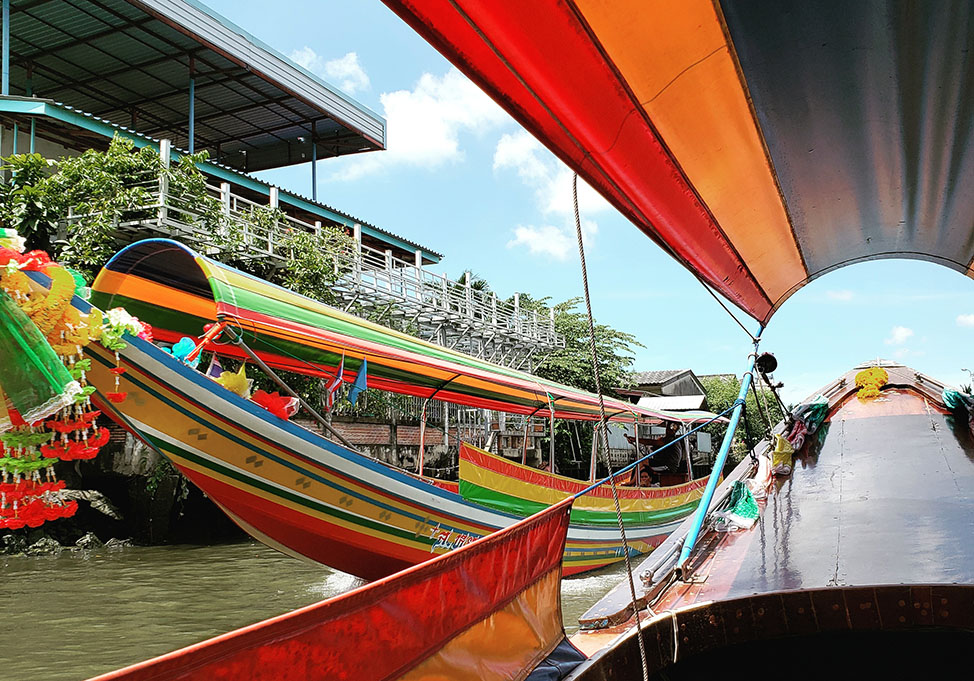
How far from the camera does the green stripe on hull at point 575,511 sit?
6465mm

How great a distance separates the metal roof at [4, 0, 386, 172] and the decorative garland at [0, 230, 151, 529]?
12.6 m

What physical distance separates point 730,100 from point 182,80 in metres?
18.0

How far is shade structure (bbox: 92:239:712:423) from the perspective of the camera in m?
Answer: 4.75

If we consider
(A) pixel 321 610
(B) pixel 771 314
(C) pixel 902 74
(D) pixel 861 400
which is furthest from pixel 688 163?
(D) pixel 861 400

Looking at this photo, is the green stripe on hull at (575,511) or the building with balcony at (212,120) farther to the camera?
the building with balcony at (212,120)

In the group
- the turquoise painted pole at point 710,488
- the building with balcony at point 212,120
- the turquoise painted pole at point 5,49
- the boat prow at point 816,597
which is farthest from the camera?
the building with balcony at point 212,120

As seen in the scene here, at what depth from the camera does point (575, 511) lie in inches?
307

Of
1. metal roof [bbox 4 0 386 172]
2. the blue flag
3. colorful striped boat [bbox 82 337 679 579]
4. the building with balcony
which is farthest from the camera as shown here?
metal roof [bbox 4 0 386 172]

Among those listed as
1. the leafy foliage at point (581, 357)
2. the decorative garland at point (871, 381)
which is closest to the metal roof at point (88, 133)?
the leafy foliage at point (581, 357)

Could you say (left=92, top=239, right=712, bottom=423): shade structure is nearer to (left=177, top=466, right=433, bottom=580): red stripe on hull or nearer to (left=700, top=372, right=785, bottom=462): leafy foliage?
(left=177, top=466, right=433, bottom=580): red stripe on hull

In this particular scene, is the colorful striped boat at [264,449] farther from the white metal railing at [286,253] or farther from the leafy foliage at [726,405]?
the leafy foliage at [726,405]

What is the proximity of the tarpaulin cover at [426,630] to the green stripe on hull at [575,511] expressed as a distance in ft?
14.5

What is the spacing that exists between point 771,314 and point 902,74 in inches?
88.2

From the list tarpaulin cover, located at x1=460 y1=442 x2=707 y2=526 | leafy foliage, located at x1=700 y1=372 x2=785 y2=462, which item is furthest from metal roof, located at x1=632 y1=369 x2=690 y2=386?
tarpaulin cover, located at x1=460 y1=442 x2=707 y2=526
